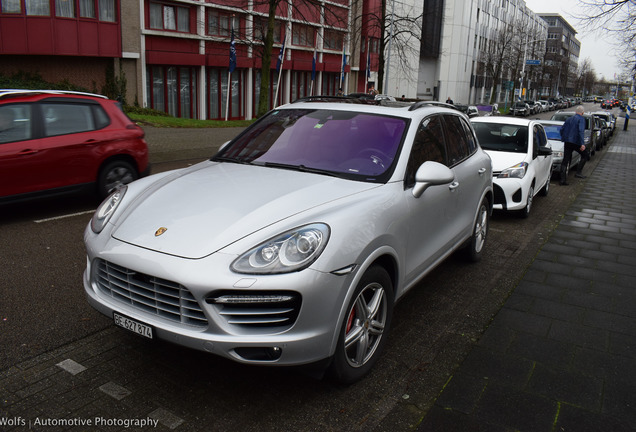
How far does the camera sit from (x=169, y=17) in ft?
101

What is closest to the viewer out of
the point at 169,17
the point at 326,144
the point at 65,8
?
the point at 326,144

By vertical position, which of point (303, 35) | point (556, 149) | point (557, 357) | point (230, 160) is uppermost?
point (303, 35)

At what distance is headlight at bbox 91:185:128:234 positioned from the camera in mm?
3570

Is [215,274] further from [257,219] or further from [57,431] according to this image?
[57,431]

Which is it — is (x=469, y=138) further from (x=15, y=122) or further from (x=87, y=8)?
(x=87, y=8)

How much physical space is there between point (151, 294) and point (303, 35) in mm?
40908

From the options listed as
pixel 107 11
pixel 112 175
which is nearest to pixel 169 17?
pixel 107 11

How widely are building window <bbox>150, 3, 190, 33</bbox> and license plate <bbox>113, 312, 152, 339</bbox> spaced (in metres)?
29.9

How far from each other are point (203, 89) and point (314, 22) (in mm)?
13052

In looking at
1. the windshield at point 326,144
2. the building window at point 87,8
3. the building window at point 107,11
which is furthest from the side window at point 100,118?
the building window at point 107,11

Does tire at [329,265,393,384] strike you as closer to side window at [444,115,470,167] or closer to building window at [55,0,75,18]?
side window at [444,115,470,167]

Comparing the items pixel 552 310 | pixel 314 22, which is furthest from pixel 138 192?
pixel 314 22

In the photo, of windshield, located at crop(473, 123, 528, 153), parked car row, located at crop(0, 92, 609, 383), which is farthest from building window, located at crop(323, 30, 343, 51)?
parked car row, located at crop(0, 92, 609, 383)

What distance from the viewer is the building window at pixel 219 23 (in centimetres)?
3331
